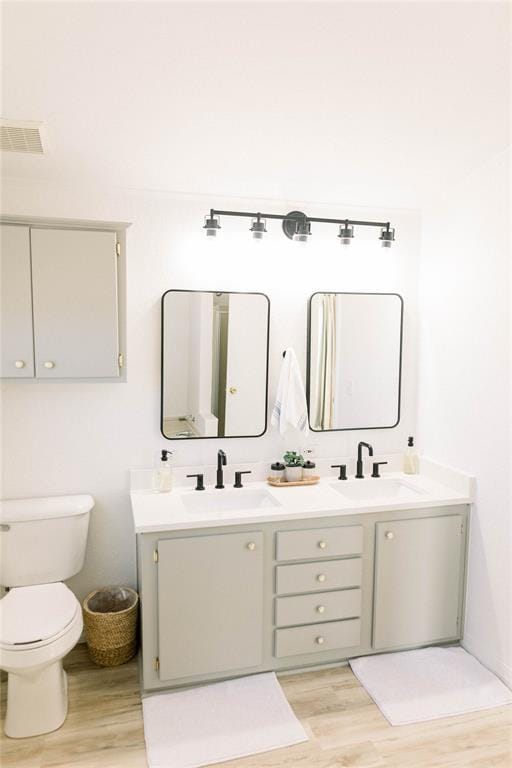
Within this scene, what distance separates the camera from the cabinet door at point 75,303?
2396 mm

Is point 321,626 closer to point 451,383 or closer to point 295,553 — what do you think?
point 295,553

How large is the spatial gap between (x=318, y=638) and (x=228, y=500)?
778mm

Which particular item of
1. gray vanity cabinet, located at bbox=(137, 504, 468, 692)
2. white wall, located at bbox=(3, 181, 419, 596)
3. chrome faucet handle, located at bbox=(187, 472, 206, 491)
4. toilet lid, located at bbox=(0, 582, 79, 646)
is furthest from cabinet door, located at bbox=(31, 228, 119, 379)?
toilet lid, located at bbox=(0, 582, 79, 646)

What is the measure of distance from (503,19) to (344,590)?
89.4 inches

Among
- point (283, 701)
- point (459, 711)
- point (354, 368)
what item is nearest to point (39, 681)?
point (283, 701)

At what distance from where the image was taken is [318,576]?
2523 mm

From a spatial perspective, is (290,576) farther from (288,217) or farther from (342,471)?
(288,217)

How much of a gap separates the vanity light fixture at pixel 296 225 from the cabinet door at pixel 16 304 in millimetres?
850

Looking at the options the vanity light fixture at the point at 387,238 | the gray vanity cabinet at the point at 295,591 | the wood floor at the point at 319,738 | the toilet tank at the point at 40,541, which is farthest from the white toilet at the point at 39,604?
the vanity light fixture at the point at 387,238

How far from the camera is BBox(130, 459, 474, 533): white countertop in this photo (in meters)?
2.37

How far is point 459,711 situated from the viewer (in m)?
2.30

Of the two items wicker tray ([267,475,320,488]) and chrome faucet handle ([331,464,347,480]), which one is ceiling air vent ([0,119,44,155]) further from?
chrome faucet handle ([331,464,347,480])

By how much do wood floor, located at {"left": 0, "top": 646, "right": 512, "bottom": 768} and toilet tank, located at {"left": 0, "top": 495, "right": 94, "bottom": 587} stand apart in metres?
0.49

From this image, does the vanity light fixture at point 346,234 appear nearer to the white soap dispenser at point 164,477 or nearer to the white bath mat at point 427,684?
the white soap dispenser at point 164,477
